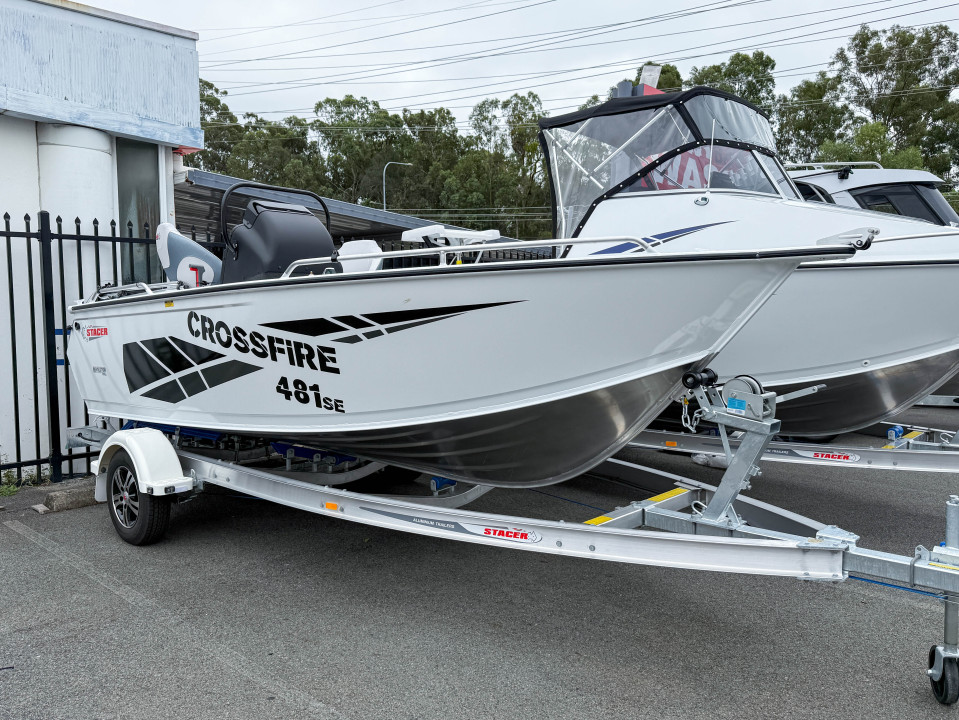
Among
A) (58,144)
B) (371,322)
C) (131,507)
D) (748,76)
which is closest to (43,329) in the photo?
(58,144)

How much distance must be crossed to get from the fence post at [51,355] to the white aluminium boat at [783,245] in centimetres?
390

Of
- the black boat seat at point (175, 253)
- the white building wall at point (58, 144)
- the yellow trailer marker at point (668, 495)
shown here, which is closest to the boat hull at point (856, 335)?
the yellow trailer marker at point (668, 495)

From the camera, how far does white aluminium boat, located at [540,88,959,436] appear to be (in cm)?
496

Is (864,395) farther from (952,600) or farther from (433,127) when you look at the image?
(433,127)

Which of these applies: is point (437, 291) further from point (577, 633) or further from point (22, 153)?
point (22, 153)

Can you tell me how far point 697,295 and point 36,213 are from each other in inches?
213

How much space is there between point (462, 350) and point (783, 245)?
2.57 meters

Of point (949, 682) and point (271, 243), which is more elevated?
point (271, 243)

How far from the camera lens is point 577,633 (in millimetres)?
3291

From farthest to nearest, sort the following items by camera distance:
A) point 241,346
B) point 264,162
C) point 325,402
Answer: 1. point 264,162
2. point 241,346
3. point 325,402

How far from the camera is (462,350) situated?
3.23 metres

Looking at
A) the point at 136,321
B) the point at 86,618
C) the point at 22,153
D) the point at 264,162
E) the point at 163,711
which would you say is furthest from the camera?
the point at 264,162

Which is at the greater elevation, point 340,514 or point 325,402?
point 325,402

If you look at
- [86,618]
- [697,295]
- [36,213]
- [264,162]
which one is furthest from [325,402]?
[264,162]
